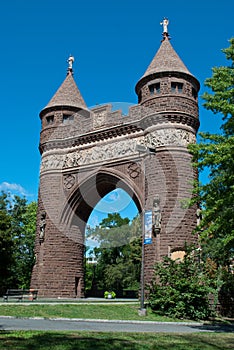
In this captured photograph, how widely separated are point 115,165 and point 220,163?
12.8 metres

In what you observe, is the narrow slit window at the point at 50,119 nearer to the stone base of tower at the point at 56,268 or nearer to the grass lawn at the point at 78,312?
the stone base of tower at the point at 56,268

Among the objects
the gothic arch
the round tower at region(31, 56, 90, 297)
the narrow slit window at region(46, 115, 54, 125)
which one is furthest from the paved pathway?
the narrow slit window at region(46, 115, 54, 125)

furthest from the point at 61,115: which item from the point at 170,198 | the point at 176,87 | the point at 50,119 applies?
the point at 170,198

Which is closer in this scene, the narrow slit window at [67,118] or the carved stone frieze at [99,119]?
the carved stone frieze at [99,119]

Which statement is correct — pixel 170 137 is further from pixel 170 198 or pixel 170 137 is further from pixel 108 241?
pixel 108 241

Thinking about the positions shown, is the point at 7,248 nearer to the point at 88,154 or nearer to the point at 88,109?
the point at 88,154

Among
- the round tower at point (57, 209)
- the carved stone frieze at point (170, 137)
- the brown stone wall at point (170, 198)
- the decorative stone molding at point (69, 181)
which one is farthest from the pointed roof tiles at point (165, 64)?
the decorative stone molding at point (69, 181)

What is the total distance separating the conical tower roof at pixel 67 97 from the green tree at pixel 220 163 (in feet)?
53.5

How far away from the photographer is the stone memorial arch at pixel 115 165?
21000 mm

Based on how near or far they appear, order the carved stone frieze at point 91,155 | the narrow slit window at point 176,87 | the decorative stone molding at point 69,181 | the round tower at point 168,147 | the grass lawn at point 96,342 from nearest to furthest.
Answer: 1. the grass lawn at point 96,342
2. the round tower at point 168,147
3. the narrow slit window at point 176,87
4. the carved stone frieze at point 91,155
5. the decorative stone molding at point 69,181

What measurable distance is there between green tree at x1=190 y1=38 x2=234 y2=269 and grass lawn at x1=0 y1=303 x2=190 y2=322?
4486 mm

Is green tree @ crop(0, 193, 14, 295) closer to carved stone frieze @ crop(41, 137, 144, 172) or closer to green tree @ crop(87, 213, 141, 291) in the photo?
carved stone frieze @ crop(41, 137, 144, 172)

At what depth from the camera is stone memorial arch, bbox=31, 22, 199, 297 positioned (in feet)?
68.9

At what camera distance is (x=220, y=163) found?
12.0 meters
